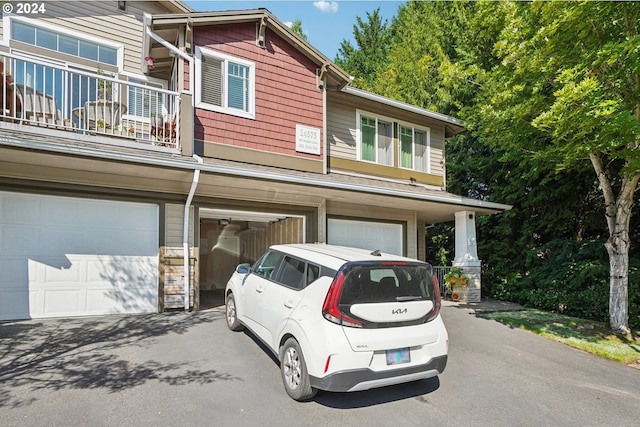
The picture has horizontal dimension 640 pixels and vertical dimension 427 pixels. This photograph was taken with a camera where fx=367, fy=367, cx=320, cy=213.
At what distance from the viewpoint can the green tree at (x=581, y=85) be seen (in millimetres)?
6125

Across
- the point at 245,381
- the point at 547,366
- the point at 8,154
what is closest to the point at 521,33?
the point at 547,366

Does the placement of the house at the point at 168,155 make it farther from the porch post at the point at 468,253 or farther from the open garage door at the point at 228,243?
the open garage door at the point at 228,243

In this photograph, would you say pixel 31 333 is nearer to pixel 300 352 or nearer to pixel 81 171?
pixel 81 171

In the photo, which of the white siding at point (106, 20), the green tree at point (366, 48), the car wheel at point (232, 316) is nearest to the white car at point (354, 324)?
the car wheel at point (232, 316)

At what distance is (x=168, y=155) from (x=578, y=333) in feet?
29.8

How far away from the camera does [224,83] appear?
847 cm

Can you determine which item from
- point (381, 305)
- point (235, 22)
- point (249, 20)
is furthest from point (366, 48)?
point (381, 305)

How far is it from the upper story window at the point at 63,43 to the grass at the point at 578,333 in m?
11.0

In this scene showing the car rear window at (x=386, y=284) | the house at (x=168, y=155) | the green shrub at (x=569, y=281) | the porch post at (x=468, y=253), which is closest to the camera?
the car rear window at (x=386, y=284)

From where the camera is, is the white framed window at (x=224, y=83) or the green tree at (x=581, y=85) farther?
the white framed window at (x=224, y=83)

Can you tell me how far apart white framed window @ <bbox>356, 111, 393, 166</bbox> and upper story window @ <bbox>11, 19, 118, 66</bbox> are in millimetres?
6678

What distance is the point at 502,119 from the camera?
809 centimetres

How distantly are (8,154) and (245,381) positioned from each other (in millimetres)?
5037

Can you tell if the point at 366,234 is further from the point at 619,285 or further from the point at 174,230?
the point at 619,285
